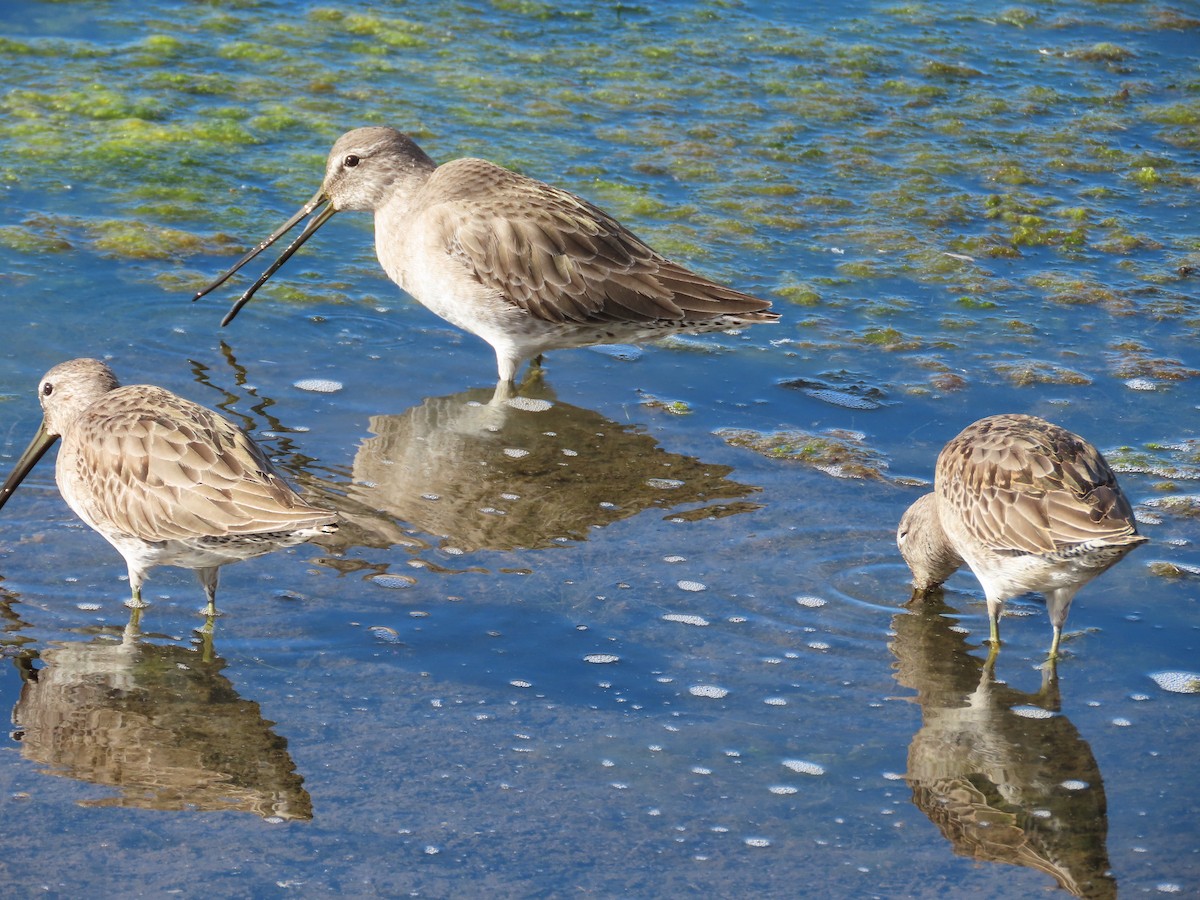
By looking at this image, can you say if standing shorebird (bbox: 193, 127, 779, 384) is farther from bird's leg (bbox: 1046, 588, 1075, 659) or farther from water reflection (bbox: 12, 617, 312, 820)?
water reflection (bbox: 12, 617, 312, 820)

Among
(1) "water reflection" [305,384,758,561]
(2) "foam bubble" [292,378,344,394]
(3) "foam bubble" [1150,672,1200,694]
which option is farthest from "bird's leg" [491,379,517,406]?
(3) "foam bubble" [1150,672,1200,694]

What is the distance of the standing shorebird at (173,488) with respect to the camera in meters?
4.75

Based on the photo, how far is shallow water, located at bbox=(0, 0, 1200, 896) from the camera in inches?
165

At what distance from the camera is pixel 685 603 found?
5.32 meters

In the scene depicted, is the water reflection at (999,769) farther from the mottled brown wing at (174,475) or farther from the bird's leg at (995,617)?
the mottled brown wing at (174,475)

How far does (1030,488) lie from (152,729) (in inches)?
105

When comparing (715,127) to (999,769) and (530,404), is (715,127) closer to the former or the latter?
(530,404)

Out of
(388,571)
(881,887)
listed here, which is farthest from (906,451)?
(881,887)

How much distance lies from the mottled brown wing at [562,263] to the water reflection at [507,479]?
47 centimetres

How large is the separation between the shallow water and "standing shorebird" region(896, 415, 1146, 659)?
0.76 feet

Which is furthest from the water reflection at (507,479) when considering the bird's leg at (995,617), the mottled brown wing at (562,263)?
the bird's leg at (995,617)

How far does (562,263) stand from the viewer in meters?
6.97

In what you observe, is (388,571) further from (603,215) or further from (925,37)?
(925,37)

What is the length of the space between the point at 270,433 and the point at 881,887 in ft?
10.8
